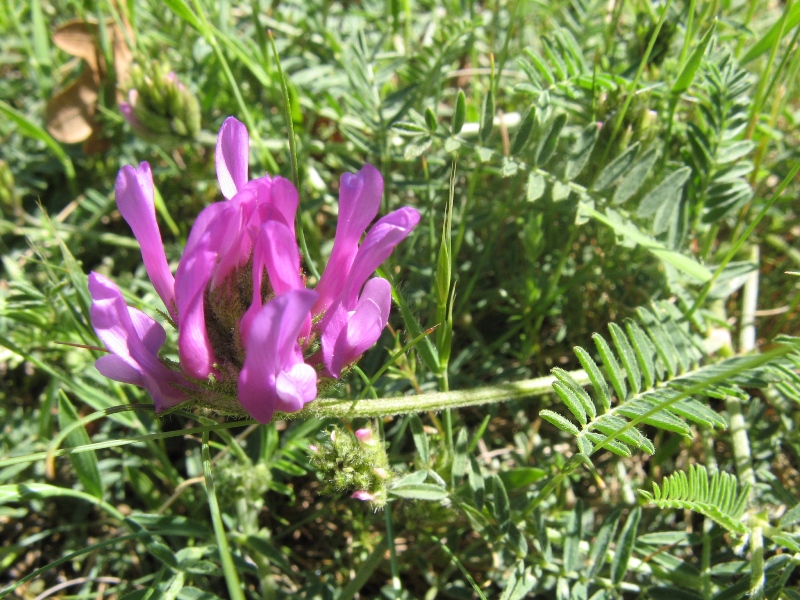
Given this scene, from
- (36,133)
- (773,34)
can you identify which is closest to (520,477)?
(773,34)

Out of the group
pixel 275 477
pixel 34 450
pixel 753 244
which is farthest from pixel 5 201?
pixel 753 244

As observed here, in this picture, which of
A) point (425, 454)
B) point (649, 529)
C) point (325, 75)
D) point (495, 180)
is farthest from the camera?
point (325, 75)

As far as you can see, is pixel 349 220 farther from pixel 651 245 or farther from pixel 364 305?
pixel 651 245

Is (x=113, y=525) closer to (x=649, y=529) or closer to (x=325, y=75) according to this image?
(x=649, y=529)

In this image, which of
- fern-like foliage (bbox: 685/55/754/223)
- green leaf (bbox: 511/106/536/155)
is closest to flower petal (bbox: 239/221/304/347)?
green leaf (bbox: 511/106/536/155)

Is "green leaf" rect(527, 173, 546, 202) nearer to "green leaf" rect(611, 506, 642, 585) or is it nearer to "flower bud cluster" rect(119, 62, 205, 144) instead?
"green leaf" rect(611, 506, 642, 585)

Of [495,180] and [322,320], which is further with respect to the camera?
[495,180]
